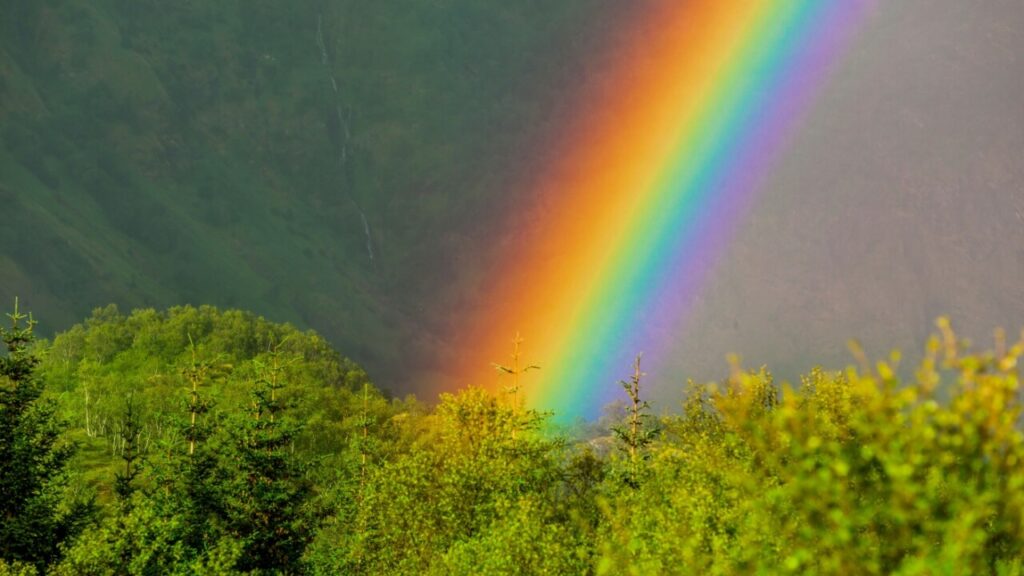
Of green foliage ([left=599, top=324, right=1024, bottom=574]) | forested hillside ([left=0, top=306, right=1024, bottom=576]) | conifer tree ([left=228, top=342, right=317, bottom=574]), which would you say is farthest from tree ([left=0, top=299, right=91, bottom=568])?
green foliage ([left=599, top=324, right=1024, bottom=574])

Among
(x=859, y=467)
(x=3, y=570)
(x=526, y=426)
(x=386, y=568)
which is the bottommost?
(x=859, y=467)

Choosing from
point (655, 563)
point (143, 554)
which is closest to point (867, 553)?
point (655, 563)

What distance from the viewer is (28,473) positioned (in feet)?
172

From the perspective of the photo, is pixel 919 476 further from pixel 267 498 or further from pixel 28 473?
pixel 28 473

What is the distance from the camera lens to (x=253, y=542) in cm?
5822

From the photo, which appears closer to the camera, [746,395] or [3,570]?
[746,395]

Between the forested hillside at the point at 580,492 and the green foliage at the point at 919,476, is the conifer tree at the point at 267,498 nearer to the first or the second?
the forested hillside at the point at 580,492

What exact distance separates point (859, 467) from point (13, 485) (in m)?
47.5

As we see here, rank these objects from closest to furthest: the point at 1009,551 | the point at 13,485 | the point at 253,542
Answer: the point at 1009,551
the point at 13,485
the point at 253,542

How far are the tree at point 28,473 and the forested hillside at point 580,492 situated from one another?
11 cm

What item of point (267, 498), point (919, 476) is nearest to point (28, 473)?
point (267, 498)

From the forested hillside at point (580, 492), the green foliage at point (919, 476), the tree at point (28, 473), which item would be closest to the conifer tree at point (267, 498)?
the forested hillside at point (580, 492)

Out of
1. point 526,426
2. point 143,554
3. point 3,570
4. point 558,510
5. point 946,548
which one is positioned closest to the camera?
point 946,548

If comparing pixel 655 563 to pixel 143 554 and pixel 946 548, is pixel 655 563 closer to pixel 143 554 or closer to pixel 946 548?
pixel 946 548
